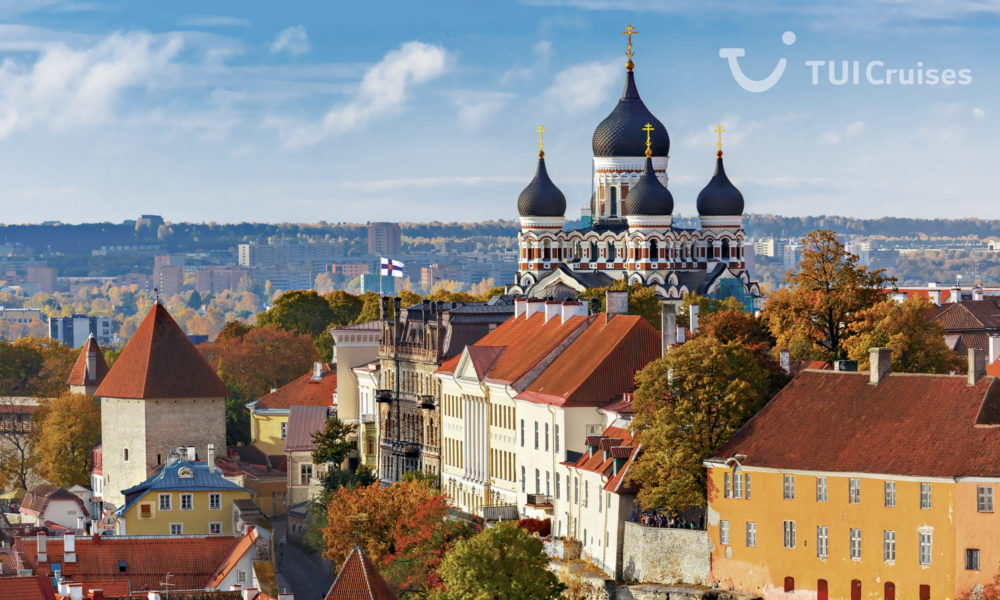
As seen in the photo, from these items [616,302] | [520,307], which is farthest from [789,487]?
[520,307]

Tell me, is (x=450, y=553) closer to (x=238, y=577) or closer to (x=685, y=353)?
(x=685, y=353)

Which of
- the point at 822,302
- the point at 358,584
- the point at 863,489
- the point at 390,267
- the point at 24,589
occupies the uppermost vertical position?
the point at 822,302

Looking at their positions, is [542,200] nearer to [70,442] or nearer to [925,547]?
[70,442]

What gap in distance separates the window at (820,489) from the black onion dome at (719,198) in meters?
89.3

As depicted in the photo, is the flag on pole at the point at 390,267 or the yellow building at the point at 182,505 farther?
the flag on pole at the point at 390,267

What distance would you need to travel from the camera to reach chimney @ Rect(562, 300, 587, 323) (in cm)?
8831

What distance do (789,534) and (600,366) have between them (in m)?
14.0

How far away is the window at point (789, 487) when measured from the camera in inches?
2559

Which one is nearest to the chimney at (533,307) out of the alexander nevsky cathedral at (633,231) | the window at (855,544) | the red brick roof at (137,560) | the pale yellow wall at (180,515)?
the pale yellow wall at (180,515)

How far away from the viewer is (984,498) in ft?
199

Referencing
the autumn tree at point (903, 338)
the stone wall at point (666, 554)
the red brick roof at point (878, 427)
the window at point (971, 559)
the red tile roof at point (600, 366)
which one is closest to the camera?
the window at point (971, 559)

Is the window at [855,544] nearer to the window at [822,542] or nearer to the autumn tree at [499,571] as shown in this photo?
the window at [822,542]

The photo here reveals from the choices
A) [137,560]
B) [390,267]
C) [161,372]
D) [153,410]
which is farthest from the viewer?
[390,267]

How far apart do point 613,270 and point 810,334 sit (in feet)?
251
